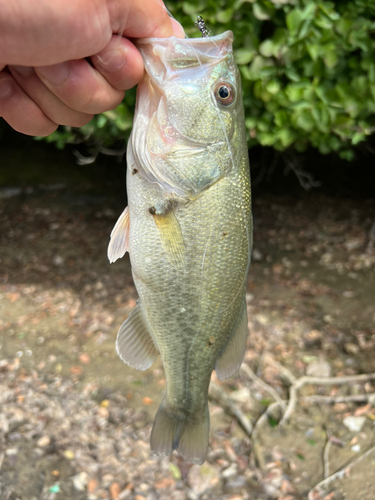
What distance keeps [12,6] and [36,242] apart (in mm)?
3134

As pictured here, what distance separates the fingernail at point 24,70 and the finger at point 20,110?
51 mm

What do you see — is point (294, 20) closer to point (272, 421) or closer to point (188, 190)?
point (188, 190)

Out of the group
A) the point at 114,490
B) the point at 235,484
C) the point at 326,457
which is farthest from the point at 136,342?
the point at 326,457

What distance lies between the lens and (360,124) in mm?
2445

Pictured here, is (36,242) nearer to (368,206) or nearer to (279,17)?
(279,17)

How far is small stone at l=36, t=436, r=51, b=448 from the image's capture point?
6.93 ft

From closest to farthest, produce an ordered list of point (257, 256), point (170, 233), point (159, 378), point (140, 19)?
point (140, 19) < point (170, 233) < point (159, 378) < point (257, 256)

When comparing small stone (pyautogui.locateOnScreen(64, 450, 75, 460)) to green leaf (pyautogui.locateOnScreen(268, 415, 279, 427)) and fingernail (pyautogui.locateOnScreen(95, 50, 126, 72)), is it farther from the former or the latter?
fingernail (pyautogui.locateOnScreen(95, 50, 126, 72))

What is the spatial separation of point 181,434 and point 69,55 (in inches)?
48.3

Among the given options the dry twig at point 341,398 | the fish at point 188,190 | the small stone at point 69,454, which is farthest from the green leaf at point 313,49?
the small stone at point 69,454

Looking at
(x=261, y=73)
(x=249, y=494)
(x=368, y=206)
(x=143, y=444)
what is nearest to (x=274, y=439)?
(x=249, y=494)

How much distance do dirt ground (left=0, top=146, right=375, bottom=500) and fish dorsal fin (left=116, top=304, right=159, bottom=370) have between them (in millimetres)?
1139

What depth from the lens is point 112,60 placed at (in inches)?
37.4

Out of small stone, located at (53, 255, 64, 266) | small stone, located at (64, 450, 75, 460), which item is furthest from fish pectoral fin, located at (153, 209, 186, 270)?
small stone, located at (53, 255, 64, 266)
